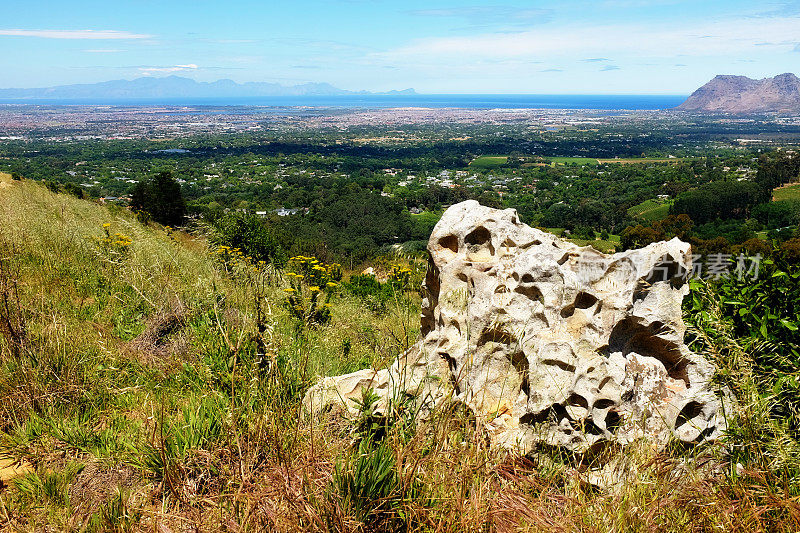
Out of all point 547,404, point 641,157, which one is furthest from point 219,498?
point 641,157

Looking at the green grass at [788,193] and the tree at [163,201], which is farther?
the green grass at [788,193]

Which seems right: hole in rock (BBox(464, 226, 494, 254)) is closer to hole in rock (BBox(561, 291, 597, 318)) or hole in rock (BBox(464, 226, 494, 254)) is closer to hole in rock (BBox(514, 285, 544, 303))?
hole in rock (BBox(514, 285, 544, 303))

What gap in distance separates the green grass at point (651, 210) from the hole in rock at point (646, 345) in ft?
Result: 169

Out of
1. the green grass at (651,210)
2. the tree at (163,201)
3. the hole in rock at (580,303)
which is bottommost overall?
the green grass at (651,210)

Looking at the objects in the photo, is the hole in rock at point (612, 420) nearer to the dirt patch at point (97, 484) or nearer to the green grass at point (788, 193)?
the dirt patch at point (97, 484)

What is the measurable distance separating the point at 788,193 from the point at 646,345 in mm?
65421

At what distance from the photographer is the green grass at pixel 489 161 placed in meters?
99.2

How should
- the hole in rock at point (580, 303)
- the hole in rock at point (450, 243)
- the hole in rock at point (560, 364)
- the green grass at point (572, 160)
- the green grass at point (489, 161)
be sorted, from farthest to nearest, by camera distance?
the green grass at point (572, 160) → the green grass at point (489, 161) → the hole in rock at point (450, 243) → the hole in rock at point (580, 303) → the hole in rock at point (560, 364)

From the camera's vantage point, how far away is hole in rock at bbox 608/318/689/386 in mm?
3297

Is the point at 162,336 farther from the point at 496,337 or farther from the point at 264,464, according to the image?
the point at 496,337

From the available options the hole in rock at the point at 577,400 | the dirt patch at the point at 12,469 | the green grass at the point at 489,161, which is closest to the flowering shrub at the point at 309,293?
the dirt patch at the point at 12,469

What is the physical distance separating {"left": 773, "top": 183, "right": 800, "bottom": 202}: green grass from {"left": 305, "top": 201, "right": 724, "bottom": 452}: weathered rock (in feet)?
200

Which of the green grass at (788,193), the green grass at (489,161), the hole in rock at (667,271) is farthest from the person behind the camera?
the green grass at (489,161)

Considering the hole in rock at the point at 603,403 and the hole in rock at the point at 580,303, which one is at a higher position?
the hole in rock at the point at 580,303
